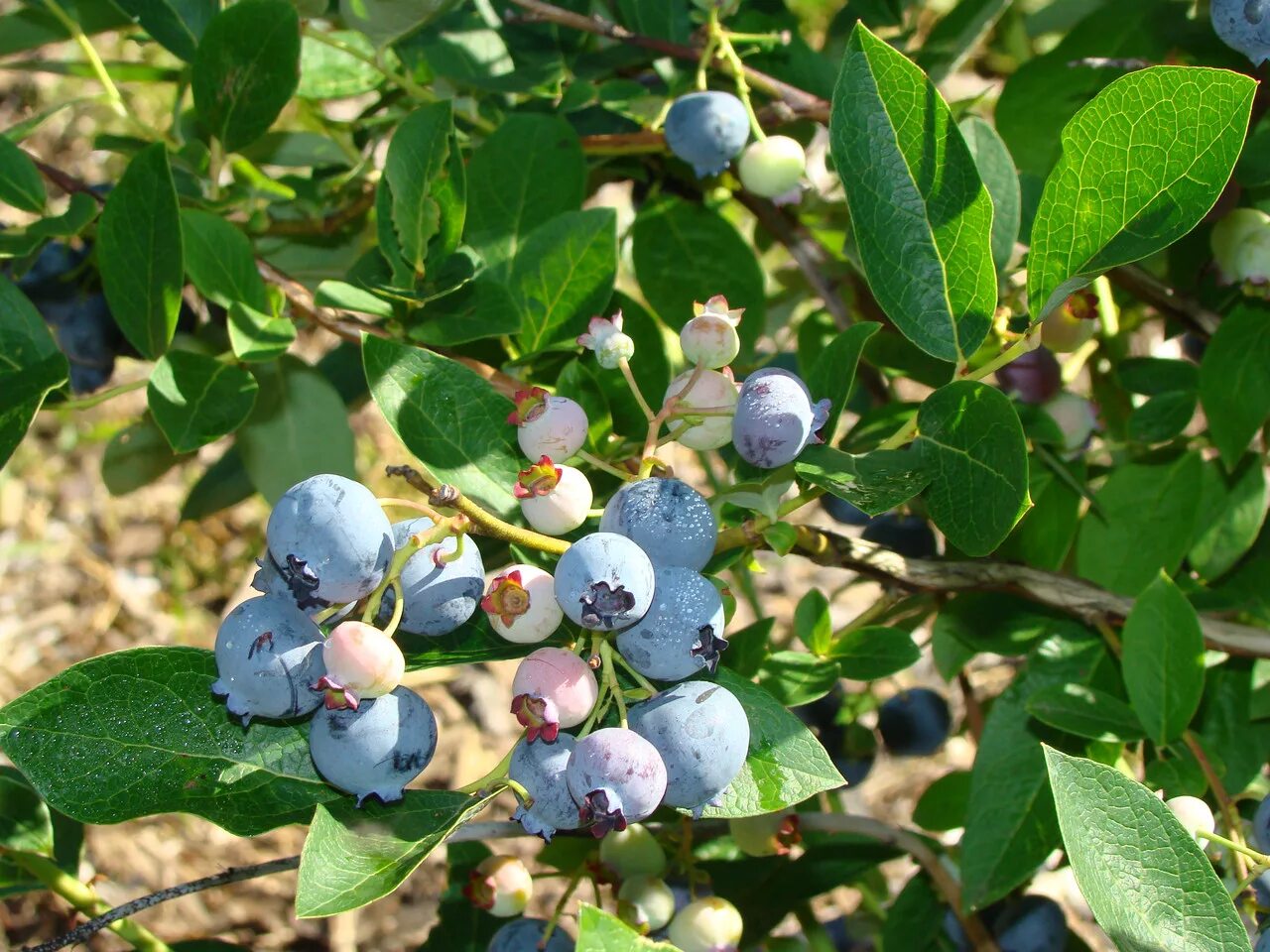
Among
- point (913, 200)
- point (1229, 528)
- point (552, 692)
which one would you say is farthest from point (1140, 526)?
point (552, 692)

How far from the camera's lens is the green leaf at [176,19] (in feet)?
4.59

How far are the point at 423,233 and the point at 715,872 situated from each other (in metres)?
0.83

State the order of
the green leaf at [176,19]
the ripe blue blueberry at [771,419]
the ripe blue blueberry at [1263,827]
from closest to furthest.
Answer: the ripe blue blueberry at [771,419] → the ripe blue blueberry at [1263,827] → the green leaf at [176,19]

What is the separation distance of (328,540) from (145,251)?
567 mm

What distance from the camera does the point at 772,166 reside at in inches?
52.9

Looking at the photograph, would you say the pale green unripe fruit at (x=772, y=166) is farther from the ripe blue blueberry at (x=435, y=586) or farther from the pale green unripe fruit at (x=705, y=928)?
the pale green unripe fruit at (x=705, y=928)

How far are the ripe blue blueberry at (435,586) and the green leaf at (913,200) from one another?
0.40 metres

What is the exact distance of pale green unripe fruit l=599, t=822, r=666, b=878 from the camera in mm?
1373

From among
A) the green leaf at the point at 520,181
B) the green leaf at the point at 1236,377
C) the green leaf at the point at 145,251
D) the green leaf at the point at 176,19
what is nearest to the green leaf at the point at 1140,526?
the green leaf at the point at 1236,377

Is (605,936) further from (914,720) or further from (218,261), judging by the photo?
(914,720)

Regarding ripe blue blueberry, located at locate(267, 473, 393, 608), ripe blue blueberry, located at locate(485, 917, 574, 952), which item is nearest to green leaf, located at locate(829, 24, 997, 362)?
ripe blue blueberry, located at locate(267, 473, 393, 608)

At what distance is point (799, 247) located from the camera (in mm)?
1645

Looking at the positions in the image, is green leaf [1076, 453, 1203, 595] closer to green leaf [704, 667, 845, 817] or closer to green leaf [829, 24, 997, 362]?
green leaf [829, 24, 997, 362]

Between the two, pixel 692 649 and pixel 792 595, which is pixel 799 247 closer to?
pixel 692 649
